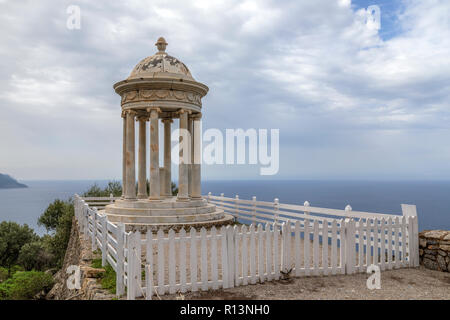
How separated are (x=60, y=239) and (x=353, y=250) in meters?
23.2

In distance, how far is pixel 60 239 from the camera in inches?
987

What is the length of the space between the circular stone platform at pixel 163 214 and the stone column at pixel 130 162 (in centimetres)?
50

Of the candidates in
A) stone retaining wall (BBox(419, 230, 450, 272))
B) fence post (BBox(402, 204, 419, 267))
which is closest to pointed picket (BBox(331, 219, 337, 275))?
fence post (BBox(402, 204, 419, 267))

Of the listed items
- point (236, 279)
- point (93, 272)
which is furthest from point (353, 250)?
point (93, 272)

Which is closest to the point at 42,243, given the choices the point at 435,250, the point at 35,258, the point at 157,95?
the point at 35,258

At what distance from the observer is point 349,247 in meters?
8.22

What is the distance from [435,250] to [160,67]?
519 inches

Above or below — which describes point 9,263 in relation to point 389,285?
below

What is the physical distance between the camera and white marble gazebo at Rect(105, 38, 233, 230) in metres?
14.7

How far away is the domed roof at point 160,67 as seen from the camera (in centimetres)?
1536

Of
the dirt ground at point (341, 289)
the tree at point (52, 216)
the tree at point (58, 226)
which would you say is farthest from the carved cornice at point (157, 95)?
the tree at point (52, 216)

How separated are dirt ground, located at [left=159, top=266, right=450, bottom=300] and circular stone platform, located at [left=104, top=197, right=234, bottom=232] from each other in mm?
7373

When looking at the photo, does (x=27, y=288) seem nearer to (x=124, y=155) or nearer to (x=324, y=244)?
(x=124, y=155)
